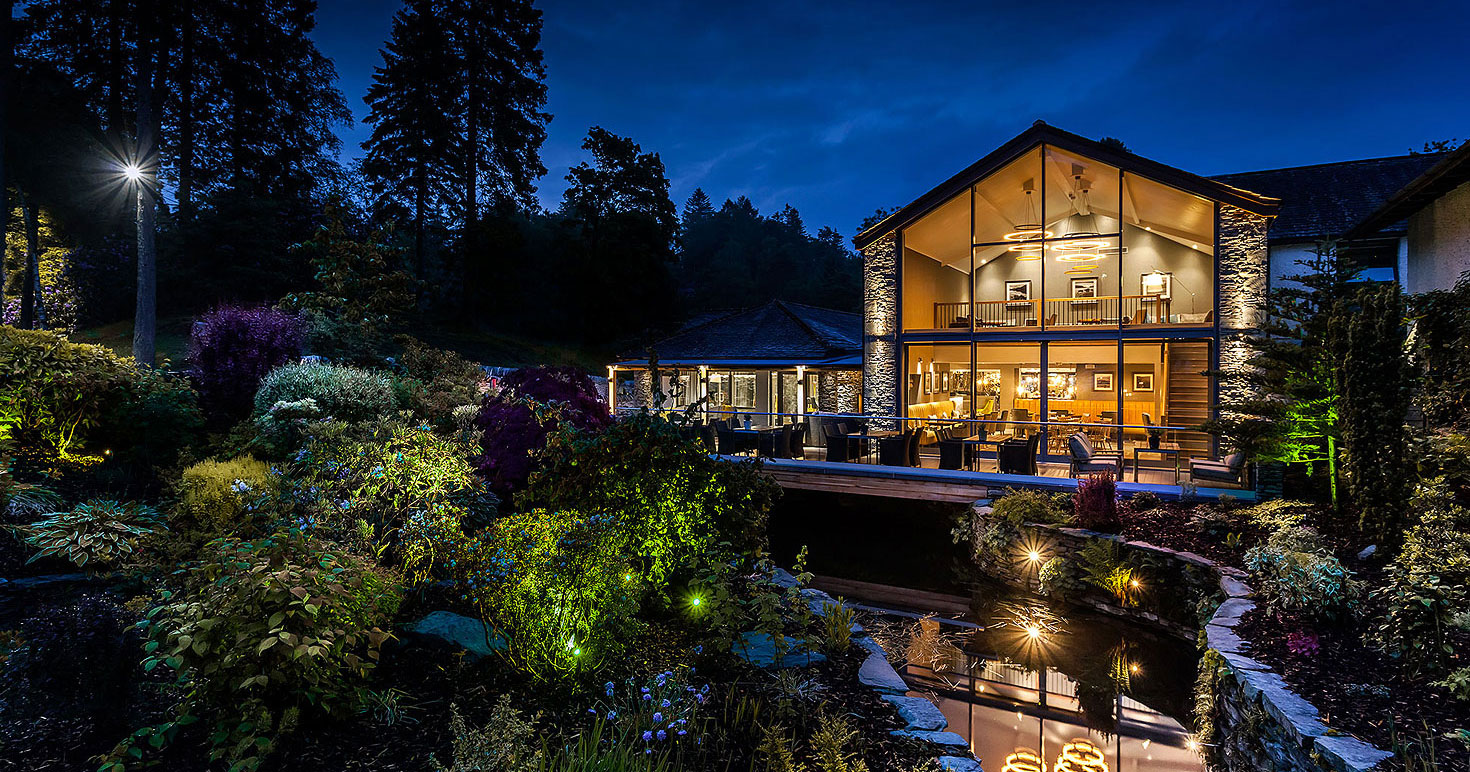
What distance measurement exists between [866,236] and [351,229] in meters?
21.0

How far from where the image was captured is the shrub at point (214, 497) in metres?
4.86

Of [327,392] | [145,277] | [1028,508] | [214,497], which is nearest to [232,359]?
[327,392]

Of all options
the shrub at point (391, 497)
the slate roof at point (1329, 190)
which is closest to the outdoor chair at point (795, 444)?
the shrub at point (391, 497)

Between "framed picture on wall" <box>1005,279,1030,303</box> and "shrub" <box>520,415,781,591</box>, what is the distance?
13387 millimetres

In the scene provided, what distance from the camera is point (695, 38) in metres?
83.4

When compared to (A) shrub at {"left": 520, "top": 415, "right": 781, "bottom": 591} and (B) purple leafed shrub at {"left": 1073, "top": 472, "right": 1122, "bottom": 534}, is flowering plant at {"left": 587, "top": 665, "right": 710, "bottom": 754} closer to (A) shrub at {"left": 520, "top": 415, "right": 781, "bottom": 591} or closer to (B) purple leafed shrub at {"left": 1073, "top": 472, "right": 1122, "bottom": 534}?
(A) shrub at {"left": 520, "top": 415, "right": 781, "bottom": 591}

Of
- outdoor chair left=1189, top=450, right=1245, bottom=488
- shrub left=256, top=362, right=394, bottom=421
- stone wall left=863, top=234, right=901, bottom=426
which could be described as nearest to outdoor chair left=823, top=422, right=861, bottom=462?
stone wall left=863, top=234, right=901, bottom=426

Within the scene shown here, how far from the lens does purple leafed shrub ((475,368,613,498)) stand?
6773mm

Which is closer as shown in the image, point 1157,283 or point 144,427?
point 144,427

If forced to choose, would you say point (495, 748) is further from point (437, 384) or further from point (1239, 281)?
point (1239, 281)

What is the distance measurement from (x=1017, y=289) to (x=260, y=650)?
17486 millimetres

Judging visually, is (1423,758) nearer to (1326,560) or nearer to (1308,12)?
(1326,560)

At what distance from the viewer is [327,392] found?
892cm

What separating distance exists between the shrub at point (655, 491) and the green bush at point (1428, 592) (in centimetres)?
424
